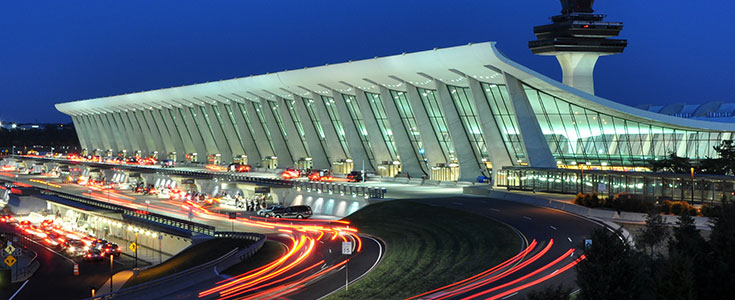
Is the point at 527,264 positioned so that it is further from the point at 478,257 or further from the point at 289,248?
the point at 289,248

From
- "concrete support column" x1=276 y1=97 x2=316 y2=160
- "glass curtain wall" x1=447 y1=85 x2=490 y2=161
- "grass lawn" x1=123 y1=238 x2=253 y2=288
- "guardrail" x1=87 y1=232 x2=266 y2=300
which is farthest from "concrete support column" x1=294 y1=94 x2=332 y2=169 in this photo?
"guardrail" x1=87 y1=232 x2=266 y2=300

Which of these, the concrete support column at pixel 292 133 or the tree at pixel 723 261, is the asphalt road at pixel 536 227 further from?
the concrete support column at pixel 292 133

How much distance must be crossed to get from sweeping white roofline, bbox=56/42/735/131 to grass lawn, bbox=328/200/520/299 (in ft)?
44.5

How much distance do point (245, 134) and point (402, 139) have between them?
35495 mm

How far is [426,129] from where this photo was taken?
70750mm

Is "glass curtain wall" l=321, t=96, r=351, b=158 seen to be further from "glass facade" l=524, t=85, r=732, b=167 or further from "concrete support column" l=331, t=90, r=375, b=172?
"glass facade" l=524, t=85, r=732, b=167

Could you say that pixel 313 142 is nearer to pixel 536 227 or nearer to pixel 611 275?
pixel 536 227

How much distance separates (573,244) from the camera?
30.2m

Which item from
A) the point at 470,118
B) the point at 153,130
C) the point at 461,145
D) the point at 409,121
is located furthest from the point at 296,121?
the point at 153,130

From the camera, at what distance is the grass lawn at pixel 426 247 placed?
27.5 meters

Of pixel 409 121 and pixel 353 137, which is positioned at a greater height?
pixel 409 121

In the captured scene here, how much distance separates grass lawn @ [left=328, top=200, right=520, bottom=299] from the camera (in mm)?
27547

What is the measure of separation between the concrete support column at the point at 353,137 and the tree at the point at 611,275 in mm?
63126

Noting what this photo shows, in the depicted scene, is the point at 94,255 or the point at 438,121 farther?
the point at 438,121
